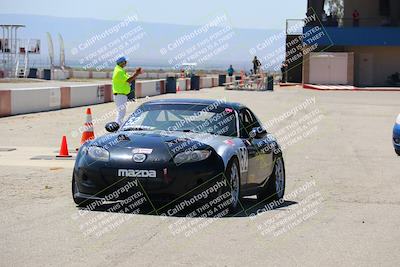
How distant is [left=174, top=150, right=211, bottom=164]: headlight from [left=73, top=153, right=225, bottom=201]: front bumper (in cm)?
6

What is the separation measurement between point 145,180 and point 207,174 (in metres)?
0.66

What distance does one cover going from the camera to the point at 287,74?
67562mm

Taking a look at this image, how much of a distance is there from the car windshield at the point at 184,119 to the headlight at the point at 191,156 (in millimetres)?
877

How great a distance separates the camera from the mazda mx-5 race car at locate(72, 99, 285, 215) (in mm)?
8750

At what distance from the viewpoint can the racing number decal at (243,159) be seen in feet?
31.2

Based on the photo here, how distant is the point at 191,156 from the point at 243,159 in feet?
3.11

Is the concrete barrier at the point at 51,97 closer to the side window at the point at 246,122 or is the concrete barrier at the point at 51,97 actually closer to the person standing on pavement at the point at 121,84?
the person standing on pavement at the point at 121,84

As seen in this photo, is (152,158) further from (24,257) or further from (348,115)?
(348,115)

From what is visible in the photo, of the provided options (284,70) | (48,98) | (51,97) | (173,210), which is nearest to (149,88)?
(51,97)

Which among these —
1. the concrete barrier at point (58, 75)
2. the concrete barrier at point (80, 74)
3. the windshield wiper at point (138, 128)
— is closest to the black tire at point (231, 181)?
the windshield wiper at point (138, 128)

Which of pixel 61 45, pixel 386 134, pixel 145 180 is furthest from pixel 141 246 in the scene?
pixel 61 45

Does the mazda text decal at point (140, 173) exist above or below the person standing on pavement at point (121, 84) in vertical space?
below

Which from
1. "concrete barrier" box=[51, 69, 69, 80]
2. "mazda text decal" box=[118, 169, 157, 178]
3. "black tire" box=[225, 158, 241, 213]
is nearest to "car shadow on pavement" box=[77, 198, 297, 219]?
"black tire" box=[225, 158, 241, 213]

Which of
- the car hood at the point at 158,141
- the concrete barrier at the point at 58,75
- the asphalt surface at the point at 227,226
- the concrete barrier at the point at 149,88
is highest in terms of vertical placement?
the concrete barrier at the point at 58,75
